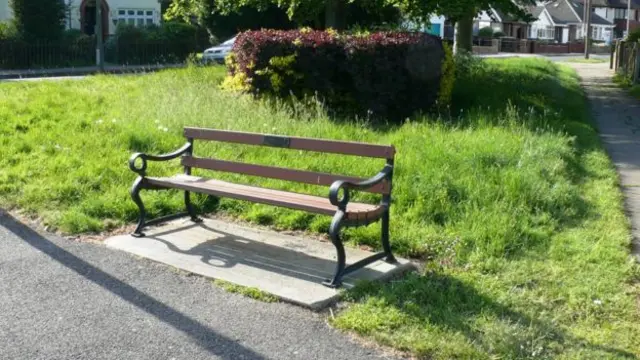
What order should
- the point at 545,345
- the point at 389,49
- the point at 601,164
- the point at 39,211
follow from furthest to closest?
the point at 389,49
the point at 601,164
the point at 39,211
the point at 545,345

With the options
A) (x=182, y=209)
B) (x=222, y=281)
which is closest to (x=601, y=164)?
(x=182, y=209)

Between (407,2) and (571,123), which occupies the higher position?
(407,2)

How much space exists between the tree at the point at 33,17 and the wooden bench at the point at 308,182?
91.9ft

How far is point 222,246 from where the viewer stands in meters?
6.36

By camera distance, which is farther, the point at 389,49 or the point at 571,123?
the point at 571,123

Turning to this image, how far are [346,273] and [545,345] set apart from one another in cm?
155

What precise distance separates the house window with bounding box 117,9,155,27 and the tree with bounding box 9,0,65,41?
8925mm

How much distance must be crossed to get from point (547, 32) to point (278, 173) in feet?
320

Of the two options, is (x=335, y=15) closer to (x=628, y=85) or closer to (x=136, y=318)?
(x=136, y=318)

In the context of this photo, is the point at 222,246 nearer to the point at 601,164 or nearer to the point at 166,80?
the point at 601,164

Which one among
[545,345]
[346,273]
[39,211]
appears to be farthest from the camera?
[39,211]

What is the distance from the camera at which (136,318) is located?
4.81 m

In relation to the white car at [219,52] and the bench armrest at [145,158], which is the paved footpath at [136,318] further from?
the white car at [219,52]

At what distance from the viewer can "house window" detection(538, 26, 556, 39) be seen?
96.9m
